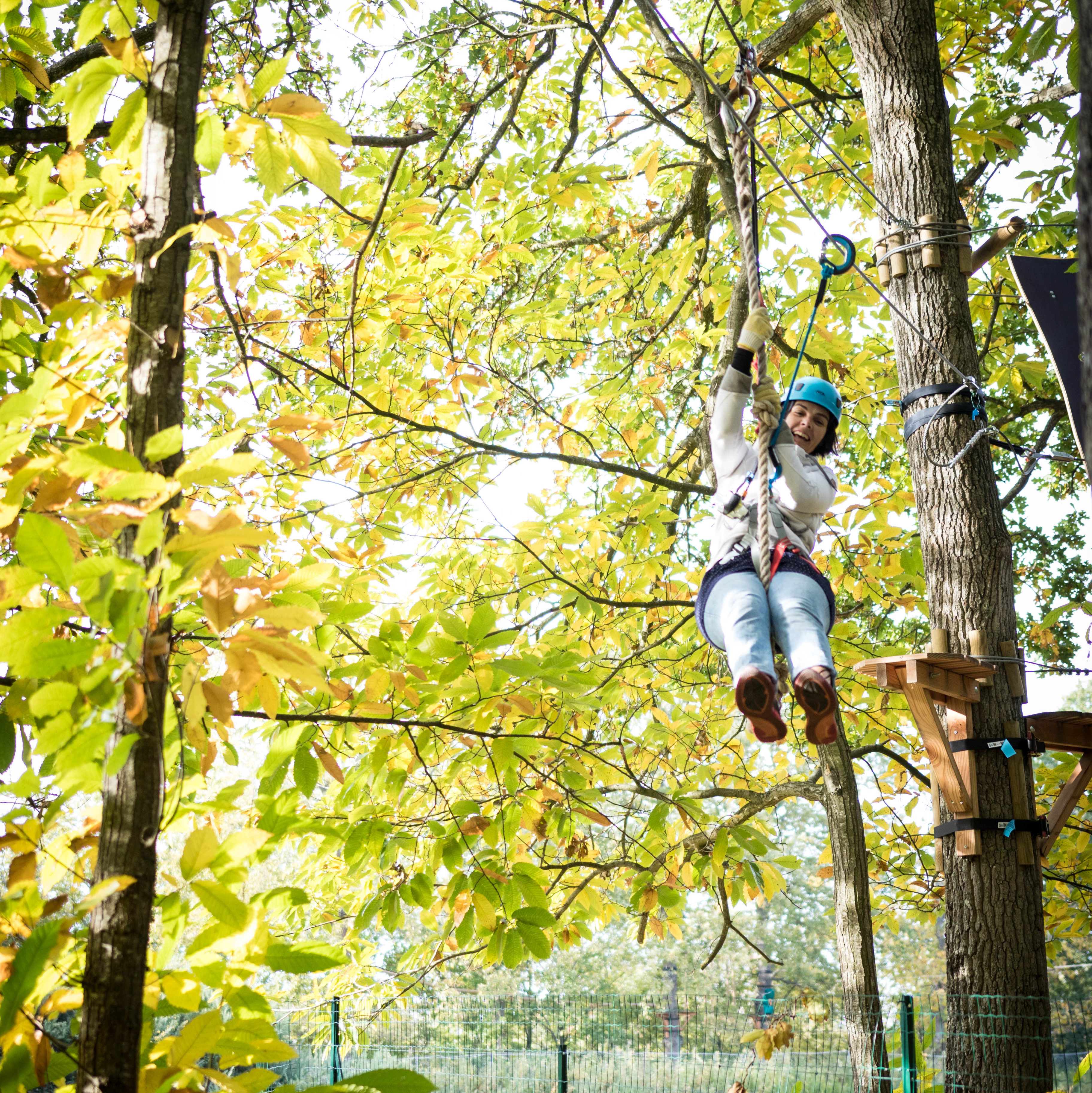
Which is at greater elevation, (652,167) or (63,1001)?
(652,167)

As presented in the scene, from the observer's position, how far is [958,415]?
317 cm

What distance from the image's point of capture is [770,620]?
104 inches

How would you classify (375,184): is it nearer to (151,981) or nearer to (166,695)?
(166,695)

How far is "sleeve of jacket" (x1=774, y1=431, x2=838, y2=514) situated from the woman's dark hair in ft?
0.65

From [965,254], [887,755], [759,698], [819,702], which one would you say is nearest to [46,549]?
[759,698]

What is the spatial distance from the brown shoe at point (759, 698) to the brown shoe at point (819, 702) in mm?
69

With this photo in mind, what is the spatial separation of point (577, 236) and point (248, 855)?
5154 mm

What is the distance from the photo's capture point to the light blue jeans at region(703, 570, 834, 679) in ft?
8.23

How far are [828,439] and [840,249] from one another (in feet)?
2.04

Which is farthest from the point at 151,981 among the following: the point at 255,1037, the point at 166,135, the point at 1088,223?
the point at 1088,223

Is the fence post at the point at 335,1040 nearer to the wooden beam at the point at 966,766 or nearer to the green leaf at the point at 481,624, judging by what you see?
the wooden beam at the point at 966,766

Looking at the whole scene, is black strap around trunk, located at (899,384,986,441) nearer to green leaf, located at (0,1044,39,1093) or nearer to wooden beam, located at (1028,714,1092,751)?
wooden beam, located at (1028,714,1092,751)

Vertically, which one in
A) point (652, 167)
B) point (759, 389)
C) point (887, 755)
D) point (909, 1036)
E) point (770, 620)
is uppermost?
point (652, 167)

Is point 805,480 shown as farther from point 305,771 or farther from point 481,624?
point 305,771
